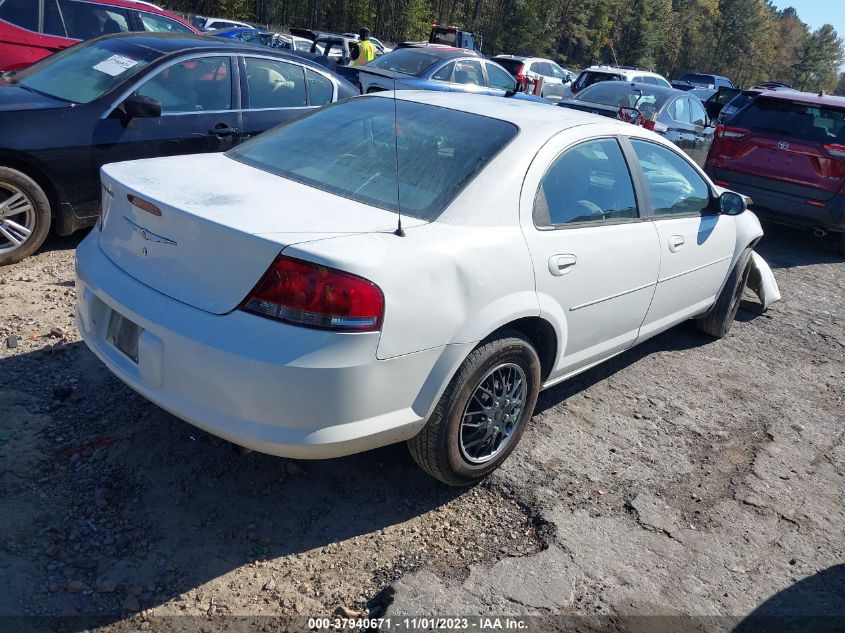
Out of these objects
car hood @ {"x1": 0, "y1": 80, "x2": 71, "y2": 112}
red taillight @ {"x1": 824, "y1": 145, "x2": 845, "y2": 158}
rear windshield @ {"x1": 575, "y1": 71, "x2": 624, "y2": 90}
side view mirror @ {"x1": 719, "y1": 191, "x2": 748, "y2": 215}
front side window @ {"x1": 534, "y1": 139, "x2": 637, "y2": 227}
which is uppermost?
front side window @ {"x1": 534, "y1": 139, "x2": 637, "y2": 227}

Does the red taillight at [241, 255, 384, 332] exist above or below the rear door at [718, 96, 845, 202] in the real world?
above

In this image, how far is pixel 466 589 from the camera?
2.82 metres

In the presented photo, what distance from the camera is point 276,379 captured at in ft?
8.34

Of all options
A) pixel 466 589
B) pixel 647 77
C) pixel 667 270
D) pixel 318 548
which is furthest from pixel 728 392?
pixel 647 77

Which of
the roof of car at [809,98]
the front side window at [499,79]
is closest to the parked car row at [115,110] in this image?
the roof of car at [809,98]

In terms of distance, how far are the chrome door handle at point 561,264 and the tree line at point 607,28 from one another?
21.5 meters

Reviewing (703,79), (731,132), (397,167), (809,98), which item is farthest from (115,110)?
(703,79)

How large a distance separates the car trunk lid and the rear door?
22.7 ft

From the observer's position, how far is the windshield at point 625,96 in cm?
1156

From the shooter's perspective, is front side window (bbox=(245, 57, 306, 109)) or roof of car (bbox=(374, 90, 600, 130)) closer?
roof of car (bbox=(374, 90, 600, 130))

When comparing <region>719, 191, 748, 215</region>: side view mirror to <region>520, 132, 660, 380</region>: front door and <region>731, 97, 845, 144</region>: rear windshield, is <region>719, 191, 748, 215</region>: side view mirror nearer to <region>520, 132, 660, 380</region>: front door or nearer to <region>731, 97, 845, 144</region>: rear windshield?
<region>520, 132, 660, 380</region>: front door

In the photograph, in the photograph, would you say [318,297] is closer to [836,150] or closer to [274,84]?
[274,84]

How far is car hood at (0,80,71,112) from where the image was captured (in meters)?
5.05

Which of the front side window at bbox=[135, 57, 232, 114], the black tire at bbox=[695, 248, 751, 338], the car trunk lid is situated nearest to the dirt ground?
the car trunk lid
